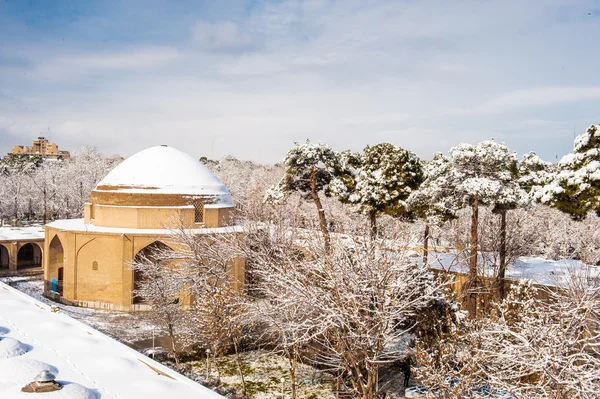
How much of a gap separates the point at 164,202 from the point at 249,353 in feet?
34.3

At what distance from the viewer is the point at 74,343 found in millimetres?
10914

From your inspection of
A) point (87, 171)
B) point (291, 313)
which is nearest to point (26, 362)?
point (291, 313)

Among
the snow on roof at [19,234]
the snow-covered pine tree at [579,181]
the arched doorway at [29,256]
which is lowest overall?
the arched doorway at [29,256]

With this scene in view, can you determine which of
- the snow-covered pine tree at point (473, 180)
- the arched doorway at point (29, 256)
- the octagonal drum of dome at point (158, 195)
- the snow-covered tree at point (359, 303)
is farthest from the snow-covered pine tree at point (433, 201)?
the arched doorway at point (29, 256)

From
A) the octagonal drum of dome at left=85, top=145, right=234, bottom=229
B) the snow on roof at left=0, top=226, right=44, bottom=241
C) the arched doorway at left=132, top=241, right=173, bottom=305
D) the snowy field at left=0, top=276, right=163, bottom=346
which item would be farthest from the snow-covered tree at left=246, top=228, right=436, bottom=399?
the snow on roof at left=0, top=226, right=44, bottom=241

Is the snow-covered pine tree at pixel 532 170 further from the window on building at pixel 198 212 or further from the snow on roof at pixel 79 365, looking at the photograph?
the snow on roof at pixel 79 365

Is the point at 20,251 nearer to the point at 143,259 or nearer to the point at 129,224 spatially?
the point at 129,224

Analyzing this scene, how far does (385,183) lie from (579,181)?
28.1 feet

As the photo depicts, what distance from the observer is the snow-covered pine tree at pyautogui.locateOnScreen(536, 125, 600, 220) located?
43.7 feet

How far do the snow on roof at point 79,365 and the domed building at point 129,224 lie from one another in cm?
928

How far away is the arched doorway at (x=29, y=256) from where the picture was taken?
32.8 meters

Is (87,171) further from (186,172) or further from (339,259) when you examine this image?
(339,259)

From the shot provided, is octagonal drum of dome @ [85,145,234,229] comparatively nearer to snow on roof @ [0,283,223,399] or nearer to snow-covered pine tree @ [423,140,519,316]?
snow on roof @ [0,283,223,399]

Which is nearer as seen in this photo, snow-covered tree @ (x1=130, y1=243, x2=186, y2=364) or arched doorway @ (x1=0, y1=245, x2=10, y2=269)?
snow-covered tree @ (x1=130, y1=243, x2=186, y2=364)
